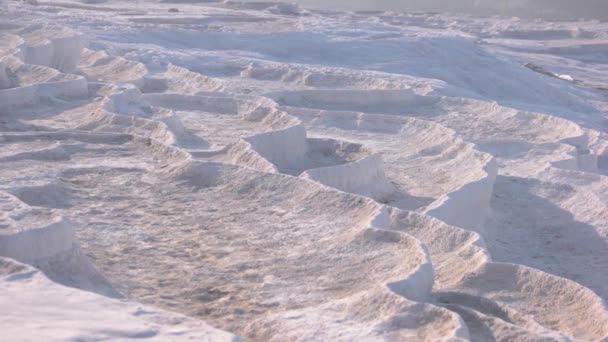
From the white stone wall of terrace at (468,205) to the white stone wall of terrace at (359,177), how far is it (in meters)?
0.55

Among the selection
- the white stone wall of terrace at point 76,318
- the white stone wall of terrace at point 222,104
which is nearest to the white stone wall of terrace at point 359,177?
the white stone wall of terrace at point 222,104

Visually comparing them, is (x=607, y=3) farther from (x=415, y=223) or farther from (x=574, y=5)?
(x=415, y=223)

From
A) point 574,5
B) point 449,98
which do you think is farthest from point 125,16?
point 574,5

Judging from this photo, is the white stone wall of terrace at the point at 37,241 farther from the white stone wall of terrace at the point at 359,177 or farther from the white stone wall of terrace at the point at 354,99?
the white stone wall of terrace at the point at 354,99

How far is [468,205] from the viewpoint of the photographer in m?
6.42

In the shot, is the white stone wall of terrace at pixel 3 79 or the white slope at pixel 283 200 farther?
the white stone wall of terrace at pixel 3 79

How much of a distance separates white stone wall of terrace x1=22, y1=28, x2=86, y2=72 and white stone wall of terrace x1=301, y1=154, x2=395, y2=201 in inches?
196

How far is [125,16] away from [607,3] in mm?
20199

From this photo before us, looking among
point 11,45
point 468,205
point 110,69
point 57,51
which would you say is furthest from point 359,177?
point 11,45

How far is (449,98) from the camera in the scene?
10422 millimetres

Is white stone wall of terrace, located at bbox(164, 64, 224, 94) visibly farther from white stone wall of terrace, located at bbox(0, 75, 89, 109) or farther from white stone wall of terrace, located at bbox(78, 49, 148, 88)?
white stone wall of terrace, located at bbox(0, 75, 89, 109)

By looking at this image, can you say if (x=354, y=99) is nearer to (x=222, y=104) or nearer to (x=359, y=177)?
(x=222, y=104)

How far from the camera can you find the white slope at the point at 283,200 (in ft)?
11.1

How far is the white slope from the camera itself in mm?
3389
